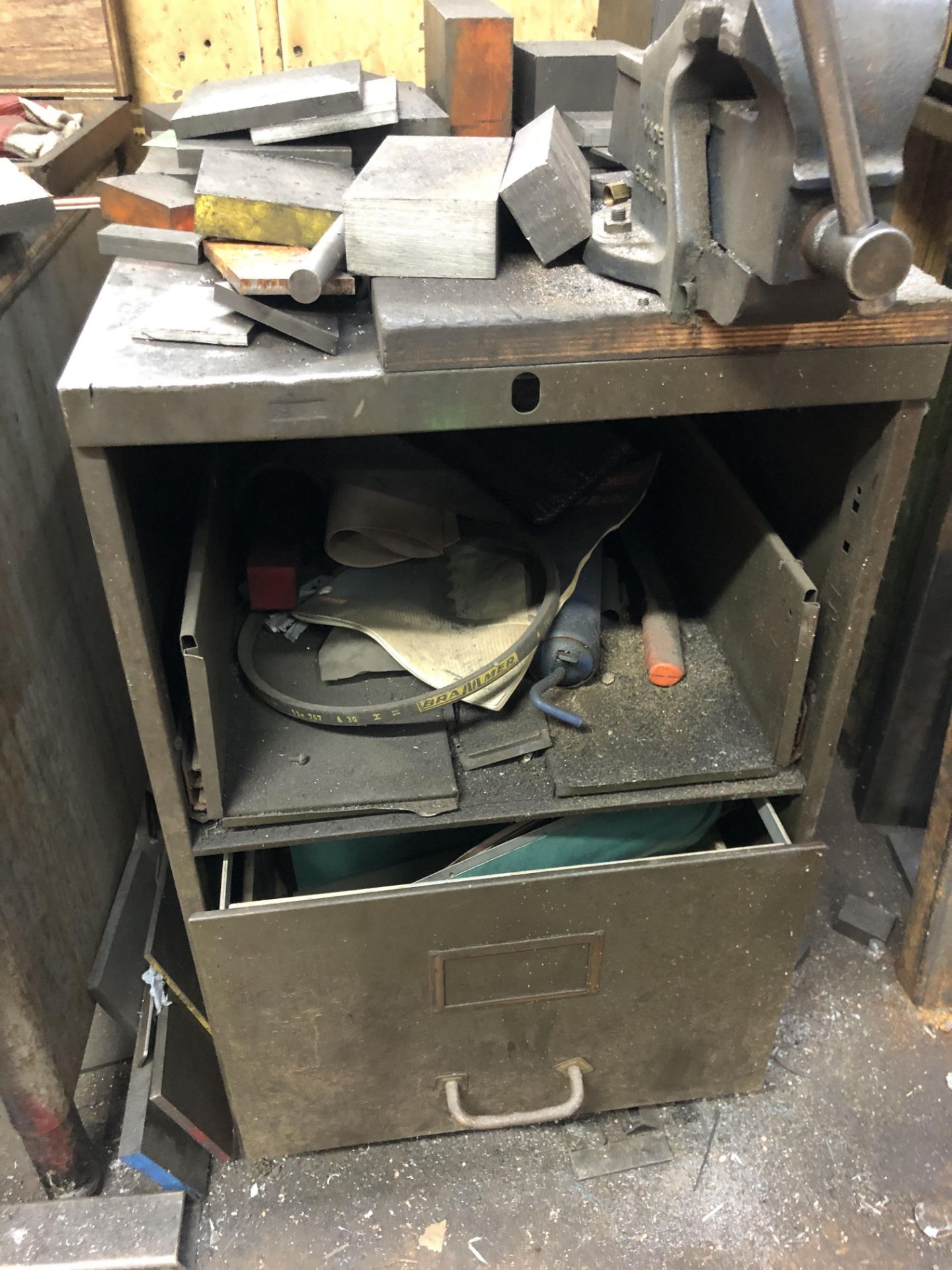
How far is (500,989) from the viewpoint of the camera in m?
1.09

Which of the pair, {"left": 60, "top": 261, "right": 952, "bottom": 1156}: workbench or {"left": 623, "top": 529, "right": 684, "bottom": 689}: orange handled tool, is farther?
{"left": 623, "top": 529, "right": 684, "bottom": 689}: orange handled tool

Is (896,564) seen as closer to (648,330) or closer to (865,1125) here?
(865,1125)

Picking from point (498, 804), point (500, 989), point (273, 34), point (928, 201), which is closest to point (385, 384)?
point (498, 804)

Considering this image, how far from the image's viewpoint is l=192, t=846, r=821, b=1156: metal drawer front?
39.6 inches

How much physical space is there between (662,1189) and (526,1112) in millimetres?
215

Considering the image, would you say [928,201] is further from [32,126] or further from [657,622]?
[32,126]

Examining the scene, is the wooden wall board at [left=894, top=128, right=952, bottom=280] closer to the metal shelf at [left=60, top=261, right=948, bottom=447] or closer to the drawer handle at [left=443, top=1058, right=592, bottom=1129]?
the metal shelf at [left=60, top=261, right=948, bottom=447]

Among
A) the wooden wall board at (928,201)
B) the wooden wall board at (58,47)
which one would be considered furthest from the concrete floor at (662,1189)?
the wooden wall board at (58,47)

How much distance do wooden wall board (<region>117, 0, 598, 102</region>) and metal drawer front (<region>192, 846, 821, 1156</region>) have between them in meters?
1.27

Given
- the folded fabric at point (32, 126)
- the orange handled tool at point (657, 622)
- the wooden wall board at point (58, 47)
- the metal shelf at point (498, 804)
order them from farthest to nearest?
1. the wooden wall board at point (58, 47)
2. the folded fabric at point (32, 126)
3. the orange handled tool at point (657, 622)
4. the metal shelf at point (498, 804)

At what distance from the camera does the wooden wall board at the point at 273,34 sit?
1426mm

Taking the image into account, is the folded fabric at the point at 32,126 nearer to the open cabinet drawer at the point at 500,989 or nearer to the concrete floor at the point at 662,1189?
the open cabinet drawer at the point at 500,989

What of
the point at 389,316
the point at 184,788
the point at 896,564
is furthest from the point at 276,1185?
the point at 896,564

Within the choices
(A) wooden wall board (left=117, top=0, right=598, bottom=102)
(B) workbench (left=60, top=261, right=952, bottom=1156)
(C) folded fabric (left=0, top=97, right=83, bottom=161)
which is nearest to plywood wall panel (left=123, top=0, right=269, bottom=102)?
(A) wooden wall board (left=117, top=0, right=598, bottom=102)
